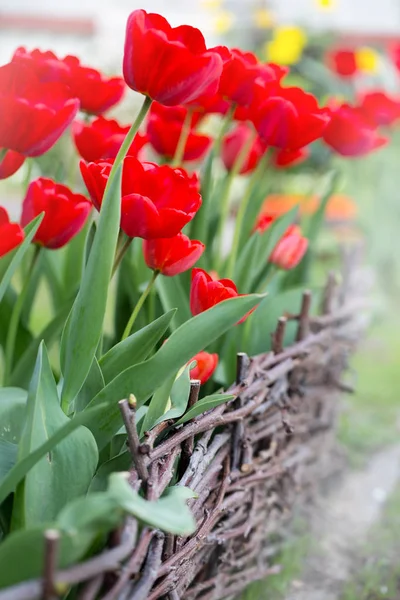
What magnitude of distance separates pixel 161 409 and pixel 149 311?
0.32 metres

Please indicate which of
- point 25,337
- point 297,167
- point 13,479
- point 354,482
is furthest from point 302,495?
point 297,167

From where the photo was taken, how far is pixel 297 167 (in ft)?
12.5

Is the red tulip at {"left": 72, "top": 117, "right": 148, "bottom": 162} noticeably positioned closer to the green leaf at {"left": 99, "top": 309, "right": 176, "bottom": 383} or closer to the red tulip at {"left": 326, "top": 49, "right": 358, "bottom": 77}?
the green leaf at {"left": 99, "top": 309, "right": 176, "bottom": 383}

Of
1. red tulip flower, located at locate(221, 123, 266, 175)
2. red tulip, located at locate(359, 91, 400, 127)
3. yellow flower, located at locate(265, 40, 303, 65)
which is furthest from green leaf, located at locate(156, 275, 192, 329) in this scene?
yellow flower, located at locate(265, 40, 303, 65)

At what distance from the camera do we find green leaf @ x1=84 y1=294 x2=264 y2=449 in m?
0.78

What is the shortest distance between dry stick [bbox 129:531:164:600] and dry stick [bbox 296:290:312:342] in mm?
584

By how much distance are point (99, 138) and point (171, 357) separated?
402mm

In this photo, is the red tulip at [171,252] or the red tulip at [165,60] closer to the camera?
the red tulip at [165,60]

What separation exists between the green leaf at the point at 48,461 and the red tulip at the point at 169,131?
22.3 inches

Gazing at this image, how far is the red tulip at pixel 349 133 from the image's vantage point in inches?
54.7

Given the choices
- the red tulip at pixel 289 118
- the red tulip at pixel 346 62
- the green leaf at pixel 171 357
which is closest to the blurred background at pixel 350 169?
the red tulip at pixel 346 62

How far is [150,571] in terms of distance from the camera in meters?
0.70

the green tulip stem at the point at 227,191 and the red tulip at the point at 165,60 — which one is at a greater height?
the red tulip at the point at 165,60

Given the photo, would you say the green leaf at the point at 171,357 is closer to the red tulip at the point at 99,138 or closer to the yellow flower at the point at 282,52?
the red tulip at the point at 99,138
